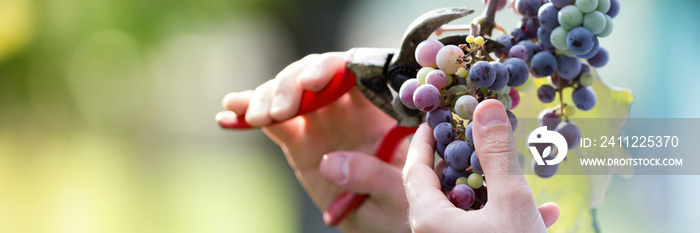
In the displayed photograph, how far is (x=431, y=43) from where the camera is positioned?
0.45 metres

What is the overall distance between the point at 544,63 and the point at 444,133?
0.13 metres

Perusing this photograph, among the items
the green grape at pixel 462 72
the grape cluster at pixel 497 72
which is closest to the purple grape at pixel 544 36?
the grape cluster at pixel 497 72

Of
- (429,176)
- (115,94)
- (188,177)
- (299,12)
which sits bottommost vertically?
(188,177)

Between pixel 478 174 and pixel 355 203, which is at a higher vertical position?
pixel 478 174

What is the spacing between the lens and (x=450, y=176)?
43cm

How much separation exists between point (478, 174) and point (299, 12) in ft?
5.97

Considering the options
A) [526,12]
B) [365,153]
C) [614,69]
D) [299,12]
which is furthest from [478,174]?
[299,12]

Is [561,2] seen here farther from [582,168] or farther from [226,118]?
[226,118]

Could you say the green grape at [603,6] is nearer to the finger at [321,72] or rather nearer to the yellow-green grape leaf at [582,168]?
the yellow-green grape leaf at [582,168]

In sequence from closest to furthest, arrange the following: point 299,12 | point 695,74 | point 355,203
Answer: point 355,203 → point 695,74 → point 299,12

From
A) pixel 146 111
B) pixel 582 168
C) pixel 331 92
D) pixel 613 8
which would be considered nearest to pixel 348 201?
pixel 331 92

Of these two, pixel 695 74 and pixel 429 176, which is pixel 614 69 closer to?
pixel 695 74

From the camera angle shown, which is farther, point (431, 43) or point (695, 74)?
point (695, 74)

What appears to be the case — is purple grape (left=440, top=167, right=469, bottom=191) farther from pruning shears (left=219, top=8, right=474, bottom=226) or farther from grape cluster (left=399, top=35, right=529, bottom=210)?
pruning shears (left=219, top=8, right=474, bottom=226)
